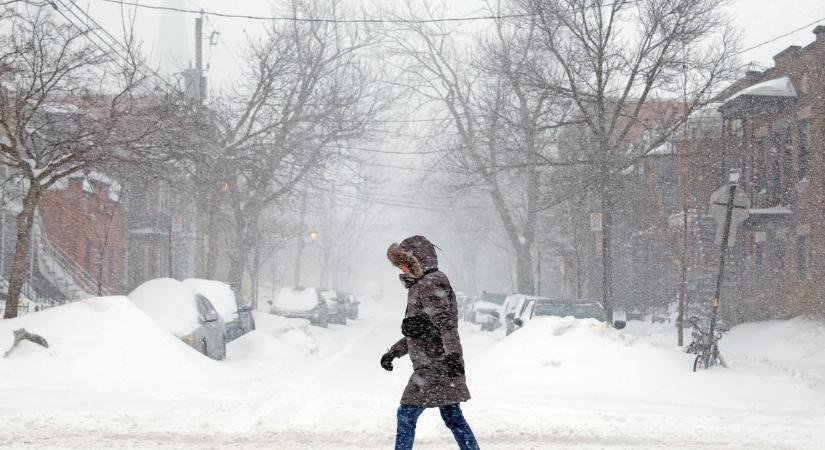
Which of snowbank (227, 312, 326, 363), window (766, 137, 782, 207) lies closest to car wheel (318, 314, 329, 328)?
snowbank (227, 312, 326, 363)

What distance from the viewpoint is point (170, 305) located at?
1698cm

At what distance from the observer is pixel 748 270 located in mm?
30047

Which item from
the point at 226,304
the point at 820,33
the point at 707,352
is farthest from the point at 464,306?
the point at 707,352

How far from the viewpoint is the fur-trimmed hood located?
6.20m

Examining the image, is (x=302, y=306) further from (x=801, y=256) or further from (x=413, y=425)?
(x=413, y=425)

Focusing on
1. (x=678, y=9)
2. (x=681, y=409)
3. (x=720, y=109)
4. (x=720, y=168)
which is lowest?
(x=681, y=409)

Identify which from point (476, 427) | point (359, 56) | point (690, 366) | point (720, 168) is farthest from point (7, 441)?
point (359, 56)

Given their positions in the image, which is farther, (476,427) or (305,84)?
(305,84)

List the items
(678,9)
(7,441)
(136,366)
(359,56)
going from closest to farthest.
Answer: (7,441) < (136,366) < (678,9) < (359,56)

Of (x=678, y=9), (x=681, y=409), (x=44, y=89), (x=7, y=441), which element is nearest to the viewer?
(x=7, y=441)

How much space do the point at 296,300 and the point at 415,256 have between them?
25847 mm

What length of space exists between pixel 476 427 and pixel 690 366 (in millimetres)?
6117

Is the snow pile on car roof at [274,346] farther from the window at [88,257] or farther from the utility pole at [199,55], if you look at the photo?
the window at [88,257]

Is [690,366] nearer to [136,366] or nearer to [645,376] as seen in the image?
[645,376]
